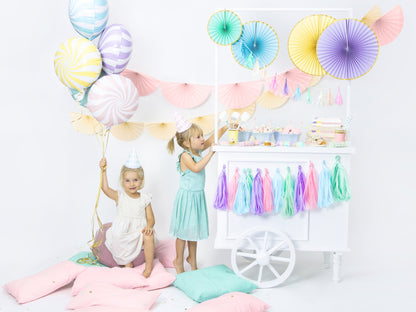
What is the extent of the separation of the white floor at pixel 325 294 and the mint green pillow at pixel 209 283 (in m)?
0.05

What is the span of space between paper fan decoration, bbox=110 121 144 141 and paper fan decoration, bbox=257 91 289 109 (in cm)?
90

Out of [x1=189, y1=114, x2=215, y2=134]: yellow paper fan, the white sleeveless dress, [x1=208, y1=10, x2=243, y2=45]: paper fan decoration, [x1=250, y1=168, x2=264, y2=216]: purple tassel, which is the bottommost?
the white sleeveless dress

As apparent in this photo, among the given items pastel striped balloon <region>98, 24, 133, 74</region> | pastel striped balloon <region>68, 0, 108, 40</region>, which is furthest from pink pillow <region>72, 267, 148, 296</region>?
pastel striped balloon <region>68, 0, 108, 40</region>

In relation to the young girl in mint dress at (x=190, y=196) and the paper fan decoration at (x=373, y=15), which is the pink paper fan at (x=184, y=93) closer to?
the young girl in mint dress at (x=190, y=196)

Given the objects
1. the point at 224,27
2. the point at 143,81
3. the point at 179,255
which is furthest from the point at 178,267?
the point at 224,27

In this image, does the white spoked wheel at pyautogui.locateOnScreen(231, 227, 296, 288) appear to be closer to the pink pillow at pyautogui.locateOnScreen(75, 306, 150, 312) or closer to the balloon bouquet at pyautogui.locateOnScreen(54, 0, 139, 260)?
the pink pillow at pyautogui.locateOnScreen(75, 306, 150, 312)

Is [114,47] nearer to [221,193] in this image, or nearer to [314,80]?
[221,193]

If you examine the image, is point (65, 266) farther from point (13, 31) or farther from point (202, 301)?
point (13, 31)

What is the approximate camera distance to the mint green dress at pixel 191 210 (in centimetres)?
330

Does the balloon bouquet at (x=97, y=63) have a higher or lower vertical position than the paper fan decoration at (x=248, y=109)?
higher

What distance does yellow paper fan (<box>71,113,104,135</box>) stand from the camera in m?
3.75

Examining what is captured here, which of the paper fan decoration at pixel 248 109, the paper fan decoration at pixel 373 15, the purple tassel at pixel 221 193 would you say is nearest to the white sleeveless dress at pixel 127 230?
the purple tassel at pixel 221 193

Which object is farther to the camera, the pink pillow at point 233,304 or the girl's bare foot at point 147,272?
the girl's bare foot at point 147,272

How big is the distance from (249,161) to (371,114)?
132cm
